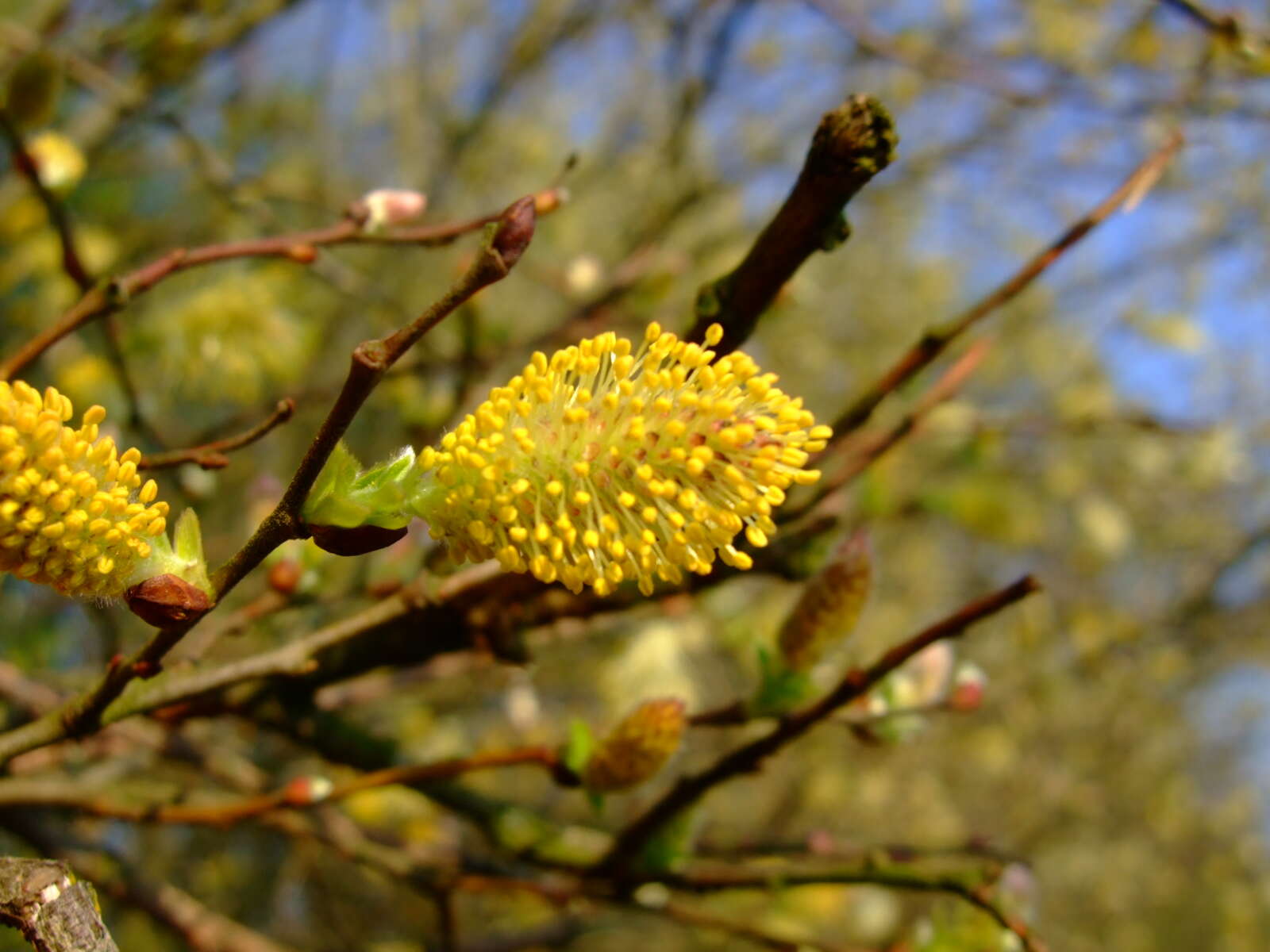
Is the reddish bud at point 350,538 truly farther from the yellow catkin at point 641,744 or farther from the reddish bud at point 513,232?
the yellow catkin at point 641,744

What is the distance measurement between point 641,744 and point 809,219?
1.45ft

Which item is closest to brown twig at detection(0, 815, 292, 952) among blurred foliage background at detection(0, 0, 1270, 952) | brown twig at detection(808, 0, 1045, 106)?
blurred foliage background at detection(0, 0, 1270, 952)

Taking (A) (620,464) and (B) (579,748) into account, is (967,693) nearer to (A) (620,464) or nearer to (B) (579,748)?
(B) (579,748)

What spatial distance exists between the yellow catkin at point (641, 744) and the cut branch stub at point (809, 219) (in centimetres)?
30

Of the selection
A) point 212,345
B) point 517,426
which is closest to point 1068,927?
point 212,345

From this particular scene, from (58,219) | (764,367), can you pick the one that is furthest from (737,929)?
(764,367)

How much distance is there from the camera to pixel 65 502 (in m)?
0.54

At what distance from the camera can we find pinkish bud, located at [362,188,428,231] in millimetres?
948

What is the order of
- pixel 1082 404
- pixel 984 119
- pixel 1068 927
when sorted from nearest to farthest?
pixel 984 119 → pixel 1082 404 → pixel 1068 927

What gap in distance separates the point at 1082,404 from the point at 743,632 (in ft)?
8.79

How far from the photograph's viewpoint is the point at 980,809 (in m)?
5.20

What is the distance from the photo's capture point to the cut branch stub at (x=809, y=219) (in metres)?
0.60

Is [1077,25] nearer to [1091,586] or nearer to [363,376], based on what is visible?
[1091,586]

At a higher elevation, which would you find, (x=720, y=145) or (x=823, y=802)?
(x=720, y=145)
